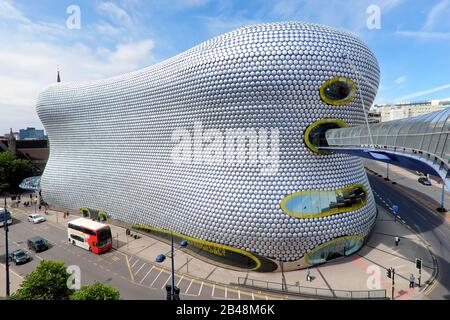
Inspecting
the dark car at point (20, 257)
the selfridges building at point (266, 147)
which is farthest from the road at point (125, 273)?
the selfridges building at point (266, 147)

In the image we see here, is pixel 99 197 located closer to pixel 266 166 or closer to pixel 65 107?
pixel 65 107

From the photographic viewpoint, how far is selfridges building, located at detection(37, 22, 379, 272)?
23.4 meters

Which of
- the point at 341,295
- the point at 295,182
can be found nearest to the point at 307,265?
the point at 341,295

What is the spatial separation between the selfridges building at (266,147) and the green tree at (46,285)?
12.4 m

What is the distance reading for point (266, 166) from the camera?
24.2m

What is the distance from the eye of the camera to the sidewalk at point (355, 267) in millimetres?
20852

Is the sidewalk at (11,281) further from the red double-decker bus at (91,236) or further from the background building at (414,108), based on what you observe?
the background building at (414,108)

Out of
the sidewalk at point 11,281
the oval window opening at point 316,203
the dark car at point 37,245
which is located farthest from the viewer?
the dark car at point 37,245

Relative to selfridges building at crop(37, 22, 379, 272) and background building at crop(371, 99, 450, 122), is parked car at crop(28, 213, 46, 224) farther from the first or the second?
background building at crop(371, 99, 450, 122)

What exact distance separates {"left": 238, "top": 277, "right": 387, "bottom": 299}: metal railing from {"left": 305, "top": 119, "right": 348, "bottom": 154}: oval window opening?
37.4 ft

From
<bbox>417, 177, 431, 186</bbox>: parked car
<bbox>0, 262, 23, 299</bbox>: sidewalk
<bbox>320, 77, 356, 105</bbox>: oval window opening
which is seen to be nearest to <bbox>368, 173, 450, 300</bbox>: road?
<bbox>417, 177, 431, 186</bbox>: parked car

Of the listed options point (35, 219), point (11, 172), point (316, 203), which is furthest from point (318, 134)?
point (11, 172)

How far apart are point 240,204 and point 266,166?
4122 millimetres

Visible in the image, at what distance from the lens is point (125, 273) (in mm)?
23812
